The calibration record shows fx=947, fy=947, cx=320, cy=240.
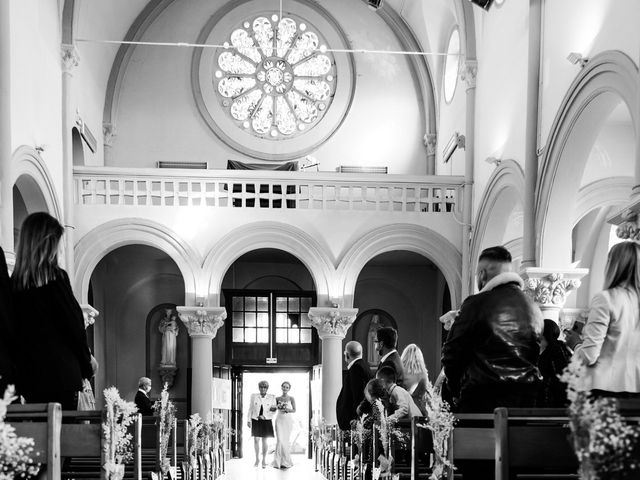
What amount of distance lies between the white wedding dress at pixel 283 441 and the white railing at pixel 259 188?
4.22 m

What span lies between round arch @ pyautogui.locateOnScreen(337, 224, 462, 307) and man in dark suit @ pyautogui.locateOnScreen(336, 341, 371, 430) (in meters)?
7.37

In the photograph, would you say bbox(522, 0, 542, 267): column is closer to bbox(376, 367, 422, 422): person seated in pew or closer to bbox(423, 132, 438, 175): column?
bbox(376, 367, 422, 422): person seated in pew

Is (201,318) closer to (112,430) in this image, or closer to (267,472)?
(267,472)

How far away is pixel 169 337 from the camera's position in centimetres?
2122

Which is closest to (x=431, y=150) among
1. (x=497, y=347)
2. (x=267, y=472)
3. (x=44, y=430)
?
(x=267, y=472)

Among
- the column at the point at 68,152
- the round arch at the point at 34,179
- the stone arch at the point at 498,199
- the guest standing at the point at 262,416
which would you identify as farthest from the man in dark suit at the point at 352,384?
the guest standing at the point at 262,416

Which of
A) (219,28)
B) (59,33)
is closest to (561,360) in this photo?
(59,33)

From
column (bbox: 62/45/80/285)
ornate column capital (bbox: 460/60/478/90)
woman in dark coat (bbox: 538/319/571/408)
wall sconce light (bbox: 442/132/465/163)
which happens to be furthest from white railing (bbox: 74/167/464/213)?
woman in dark coat (bbox: 538/319/571/408)

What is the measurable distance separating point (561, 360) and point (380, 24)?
16.2 m

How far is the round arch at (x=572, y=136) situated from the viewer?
966 cm

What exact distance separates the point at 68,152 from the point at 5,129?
3770mm

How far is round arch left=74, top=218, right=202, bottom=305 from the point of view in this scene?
661 inches

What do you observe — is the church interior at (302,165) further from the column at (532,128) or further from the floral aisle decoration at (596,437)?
the floral aisle decoration at (596,437)

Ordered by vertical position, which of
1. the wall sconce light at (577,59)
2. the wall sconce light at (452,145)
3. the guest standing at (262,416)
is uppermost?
the wall sconce light at (452,145)
